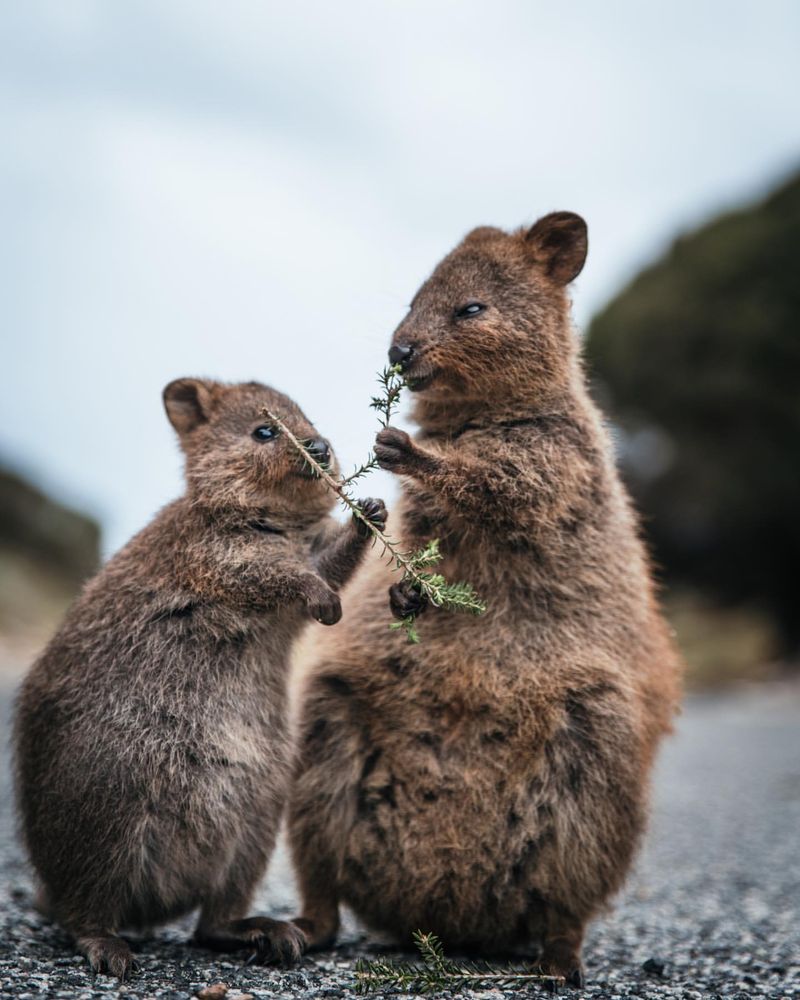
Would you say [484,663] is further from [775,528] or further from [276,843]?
[775,528]

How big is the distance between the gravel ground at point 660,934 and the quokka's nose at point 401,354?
2.87 meters

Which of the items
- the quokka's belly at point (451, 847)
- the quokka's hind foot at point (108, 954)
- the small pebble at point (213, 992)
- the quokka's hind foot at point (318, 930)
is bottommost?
the small pebble at point (213, 992)

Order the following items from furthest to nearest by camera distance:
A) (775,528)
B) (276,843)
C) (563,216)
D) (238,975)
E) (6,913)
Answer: (775,528), (563,216), (6,913), (276,843), (238,975)

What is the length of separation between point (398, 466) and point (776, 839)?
6.45 meters

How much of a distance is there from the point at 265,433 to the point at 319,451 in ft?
1.19

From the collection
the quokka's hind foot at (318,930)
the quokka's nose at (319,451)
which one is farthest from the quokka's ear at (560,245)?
the quokka's hind foot at (318,930)

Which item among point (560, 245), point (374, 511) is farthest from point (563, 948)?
point (560, 245)

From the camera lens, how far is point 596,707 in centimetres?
537

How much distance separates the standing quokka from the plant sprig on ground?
15 cm

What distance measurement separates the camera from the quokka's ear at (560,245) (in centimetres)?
637

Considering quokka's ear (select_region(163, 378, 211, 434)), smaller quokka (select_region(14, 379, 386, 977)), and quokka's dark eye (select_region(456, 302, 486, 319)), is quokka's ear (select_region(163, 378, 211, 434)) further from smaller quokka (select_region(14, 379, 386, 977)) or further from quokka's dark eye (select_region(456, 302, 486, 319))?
quokka's dark eye (select_region(456, 302, 486, 319))

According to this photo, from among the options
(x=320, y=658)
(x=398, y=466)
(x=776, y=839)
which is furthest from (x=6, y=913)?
(x=776, y=839)

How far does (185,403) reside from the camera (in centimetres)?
605

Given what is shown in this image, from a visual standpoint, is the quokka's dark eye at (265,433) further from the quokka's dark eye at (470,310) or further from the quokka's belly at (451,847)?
the quokka's belly at (451,847)
